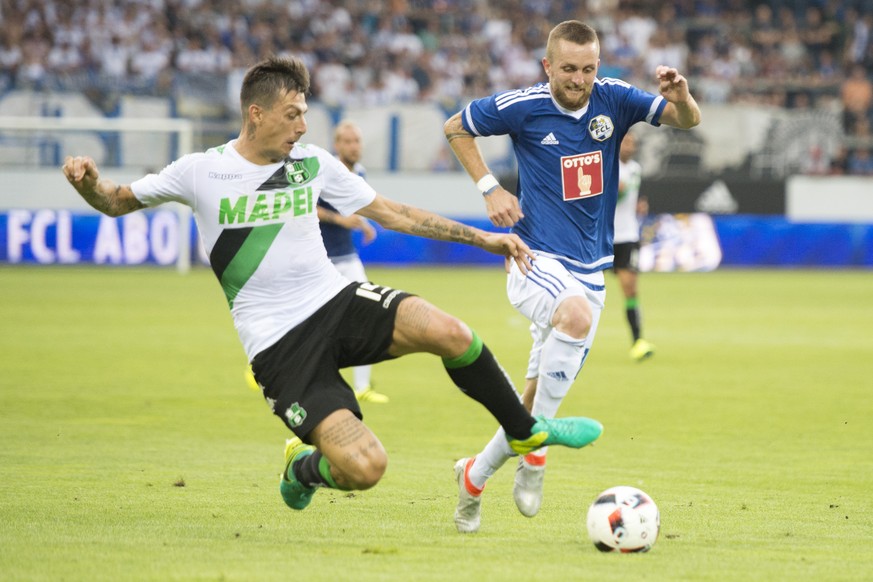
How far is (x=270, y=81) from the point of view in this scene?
19.8 ft

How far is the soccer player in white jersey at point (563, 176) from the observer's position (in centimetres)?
664

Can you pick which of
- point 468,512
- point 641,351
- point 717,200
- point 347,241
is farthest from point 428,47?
point 468,512

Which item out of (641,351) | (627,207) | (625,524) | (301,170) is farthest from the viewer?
(627,207)

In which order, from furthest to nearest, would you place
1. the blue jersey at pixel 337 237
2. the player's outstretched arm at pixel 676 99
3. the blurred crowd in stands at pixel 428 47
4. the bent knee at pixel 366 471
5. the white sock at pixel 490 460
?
the blurred crowd in stands at pixel 428 47 → the blue jersey at pixel 337 237 → the player's outstretched arm at pixel 676 99 → the white sock at pixel 490 460 → the bent knee at pixel 366 471

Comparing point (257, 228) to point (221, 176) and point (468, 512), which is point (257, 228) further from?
point (468, 512)

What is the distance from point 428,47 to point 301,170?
26.0 meters

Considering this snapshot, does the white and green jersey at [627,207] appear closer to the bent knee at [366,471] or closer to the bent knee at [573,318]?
the bent knee at [573,318]

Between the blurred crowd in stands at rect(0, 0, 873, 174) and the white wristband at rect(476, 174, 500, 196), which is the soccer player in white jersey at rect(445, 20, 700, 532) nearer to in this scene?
the white wristband at rect(476, 174, 500, 196)

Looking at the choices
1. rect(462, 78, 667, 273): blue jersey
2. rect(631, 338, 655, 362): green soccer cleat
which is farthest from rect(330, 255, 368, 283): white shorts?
rect(462, 78, 667, 273): blue jersey

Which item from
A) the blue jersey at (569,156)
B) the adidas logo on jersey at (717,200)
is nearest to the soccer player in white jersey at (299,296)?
the blue jersey at (569,156)

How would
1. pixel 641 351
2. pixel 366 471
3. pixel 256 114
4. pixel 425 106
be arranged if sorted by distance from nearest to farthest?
pixel 366 471 < pixel 256 114 < pixel 641 351 < pixel 425 106

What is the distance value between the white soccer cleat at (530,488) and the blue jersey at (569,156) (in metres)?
1.10

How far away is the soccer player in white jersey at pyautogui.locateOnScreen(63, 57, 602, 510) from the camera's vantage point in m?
5.87

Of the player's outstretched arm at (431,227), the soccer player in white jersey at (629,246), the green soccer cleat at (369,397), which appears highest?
the player's outstretched arm at (431,227)
